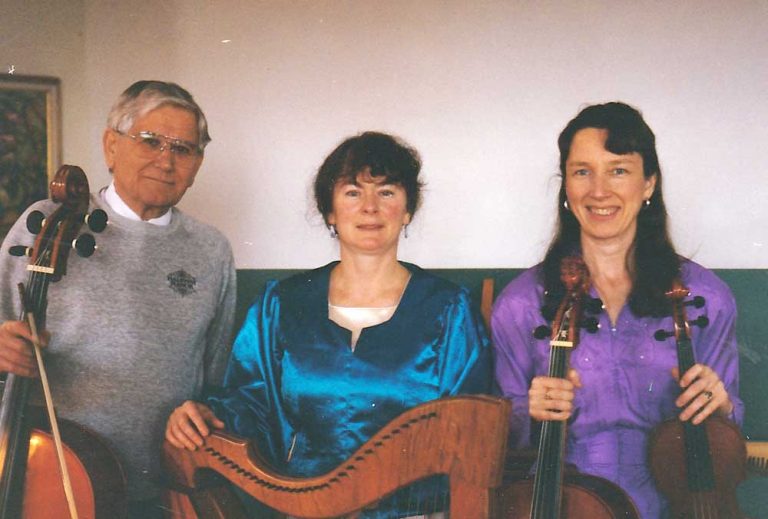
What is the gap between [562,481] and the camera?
1.08 meters

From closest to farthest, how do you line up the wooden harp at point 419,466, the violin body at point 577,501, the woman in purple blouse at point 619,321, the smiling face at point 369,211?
the wooden harp at point 419,466
the violin body at point 577,501
the woman in purple blouse at point 619,321
the smiling face at point 369,211

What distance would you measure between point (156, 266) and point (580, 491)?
802 mm

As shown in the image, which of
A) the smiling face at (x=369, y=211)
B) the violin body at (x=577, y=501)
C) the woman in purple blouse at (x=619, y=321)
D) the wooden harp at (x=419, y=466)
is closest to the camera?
the wooden harp at (x=419, y=466)

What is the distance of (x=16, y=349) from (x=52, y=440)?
0.48ft

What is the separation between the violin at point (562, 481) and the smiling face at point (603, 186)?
18cm

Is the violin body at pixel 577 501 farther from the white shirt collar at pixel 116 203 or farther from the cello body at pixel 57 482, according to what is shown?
the white shirt collar at pixel 116 203

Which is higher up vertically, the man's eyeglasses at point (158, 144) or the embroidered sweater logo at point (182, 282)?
the man's eyeglasses at point (158, 144)

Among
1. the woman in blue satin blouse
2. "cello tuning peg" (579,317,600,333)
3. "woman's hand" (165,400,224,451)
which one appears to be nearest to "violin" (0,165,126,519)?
"woman's hand" (165,400,224,451)

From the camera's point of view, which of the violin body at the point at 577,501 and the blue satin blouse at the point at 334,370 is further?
the blue satin blouse at the point at 334,370

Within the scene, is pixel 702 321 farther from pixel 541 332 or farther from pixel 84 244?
pixel 84 244

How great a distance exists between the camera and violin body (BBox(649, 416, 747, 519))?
1107mm

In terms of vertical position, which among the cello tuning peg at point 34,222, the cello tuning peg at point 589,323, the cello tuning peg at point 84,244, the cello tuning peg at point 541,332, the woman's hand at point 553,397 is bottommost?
the woman's hand at point 553,397

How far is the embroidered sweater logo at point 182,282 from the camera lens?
132 cm

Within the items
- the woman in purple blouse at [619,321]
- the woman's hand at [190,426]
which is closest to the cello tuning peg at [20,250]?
the woman's hand at [190,426]
